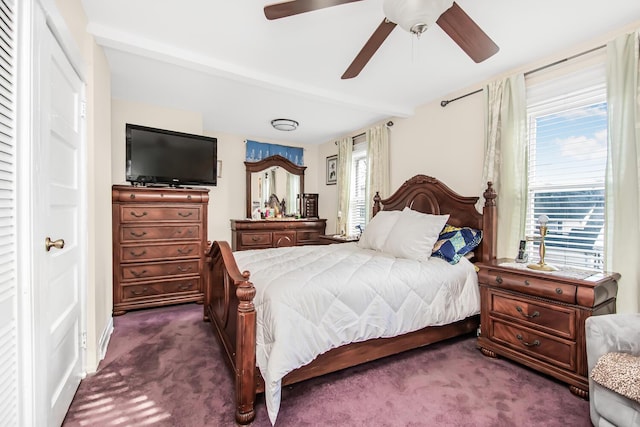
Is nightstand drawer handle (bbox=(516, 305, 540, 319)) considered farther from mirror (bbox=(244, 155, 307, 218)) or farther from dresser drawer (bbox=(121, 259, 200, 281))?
mirror (bbox=(244, 155, 307, 218))

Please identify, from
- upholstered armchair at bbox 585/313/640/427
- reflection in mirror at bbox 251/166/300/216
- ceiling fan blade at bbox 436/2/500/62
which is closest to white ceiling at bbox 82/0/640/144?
ceiling fan blade at bbox 436/2/500/62

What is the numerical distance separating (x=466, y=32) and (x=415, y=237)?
1.57 metres

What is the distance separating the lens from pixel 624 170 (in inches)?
76.0

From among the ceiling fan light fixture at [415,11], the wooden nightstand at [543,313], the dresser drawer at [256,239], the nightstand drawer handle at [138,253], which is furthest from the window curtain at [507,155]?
the nightstand drawer handle at [138,253]

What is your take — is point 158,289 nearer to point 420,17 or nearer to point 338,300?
point 338,300

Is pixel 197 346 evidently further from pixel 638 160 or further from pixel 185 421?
pixel 638 160

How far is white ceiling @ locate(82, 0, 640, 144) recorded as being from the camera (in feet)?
6.08

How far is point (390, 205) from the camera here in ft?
12.2

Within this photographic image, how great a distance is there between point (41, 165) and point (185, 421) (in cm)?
141

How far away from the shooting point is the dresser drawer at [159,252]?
3119 mm

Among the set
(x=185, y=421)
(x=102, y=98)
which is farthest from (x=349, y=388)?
(x=102, y=98)

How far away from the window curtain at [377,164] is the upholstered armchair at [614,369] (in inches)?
107

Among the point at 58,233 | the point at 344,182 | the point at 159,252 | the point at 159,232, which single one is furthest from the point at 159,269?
the point at 344,182

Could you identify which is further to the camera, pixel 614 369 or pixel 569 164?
pixel 569 164
